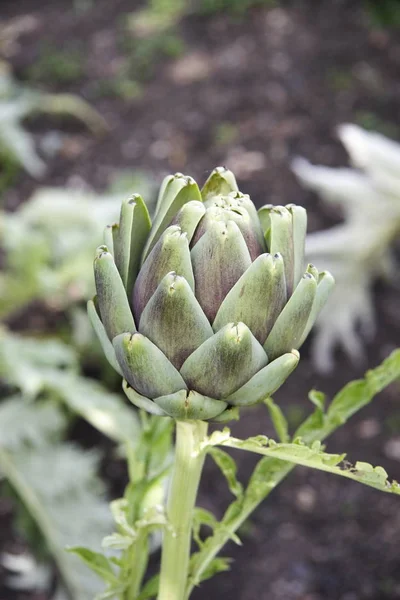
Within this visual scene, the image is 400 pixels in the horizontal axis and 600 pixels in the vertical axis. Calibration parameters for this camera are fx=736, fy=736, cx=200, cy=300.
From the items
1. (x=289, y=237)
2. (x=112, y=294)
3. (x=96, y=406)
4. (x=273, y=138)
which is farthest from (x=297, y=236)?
(x=273, y=138)

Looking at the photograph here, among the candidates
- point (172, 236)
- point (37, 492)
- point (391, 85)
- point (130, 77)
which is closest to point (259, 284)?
point (172, 236)

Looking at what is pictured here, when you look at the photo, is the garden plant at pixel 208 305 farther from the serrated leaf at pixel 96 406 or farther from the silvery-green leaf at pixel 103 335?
the serrated leaf at pixel 96 406

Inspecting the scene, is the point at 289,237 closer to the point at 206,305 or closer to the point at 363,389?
the point at 206,305

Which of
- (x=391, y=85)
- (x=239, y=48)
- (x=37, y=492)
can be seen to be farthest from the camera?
(x=239, y=48)

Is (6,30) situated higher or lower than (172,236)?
higher

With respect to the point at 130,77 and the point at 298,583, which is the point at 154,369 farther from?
the point at 130,77

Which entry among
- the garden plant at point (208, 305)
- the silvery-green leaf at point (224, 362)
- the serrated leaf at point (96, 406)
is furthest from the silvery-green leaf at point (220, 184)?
the serrated leaf at point (96, 406)
